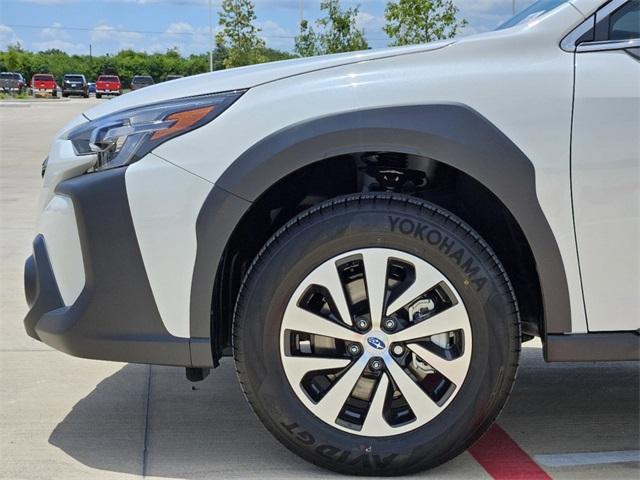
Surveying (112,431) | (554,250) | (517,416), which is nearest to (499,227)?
(554,250)

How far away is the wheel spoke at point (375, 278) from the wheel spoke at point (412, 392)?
16 centimetres

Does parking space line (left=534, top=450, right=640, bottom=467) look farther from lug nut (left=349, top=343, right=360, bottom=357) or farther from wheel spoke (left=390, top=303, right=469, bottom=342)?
lug nut (left=349, top=343, right=360, bottom=357)

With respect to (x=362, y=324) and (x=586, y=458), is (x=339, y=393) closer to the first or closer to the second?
(x=362, y=324)

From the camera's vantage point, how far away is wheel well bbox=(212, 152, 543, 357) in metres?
3.02

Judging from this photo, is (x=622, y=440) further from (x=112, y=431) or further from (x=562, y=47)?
(x=112, y=431)

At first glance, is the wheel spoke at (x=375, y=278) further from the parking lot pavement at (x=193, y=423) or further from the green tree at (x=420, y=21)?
the green tree at (x=420, y=21)

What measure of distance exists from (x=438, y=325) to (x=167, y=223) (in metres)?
0.92

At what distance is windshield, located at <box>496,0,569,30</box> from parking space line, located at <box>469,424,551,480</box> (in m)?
1.54

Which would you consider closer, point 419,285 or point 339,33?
point 419,285

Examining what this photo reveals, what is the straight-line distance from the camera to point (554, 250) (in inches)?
111

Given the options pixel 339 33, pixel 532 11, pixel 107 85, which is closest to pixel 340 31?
pixel 339 33

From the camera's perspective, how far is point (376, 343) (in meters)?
2.88

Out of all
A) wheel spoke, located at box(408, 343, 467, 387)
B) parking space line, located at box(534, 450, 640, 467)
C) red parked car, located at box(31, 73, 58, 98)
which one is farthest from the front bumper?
red parked car, located at box(31, 73, 58, 98)

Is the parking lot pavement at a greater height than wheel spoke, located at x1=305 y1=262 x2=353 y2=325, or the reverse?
wheel spoke, located at x1=305 y1=262 x2=353 y2=325
